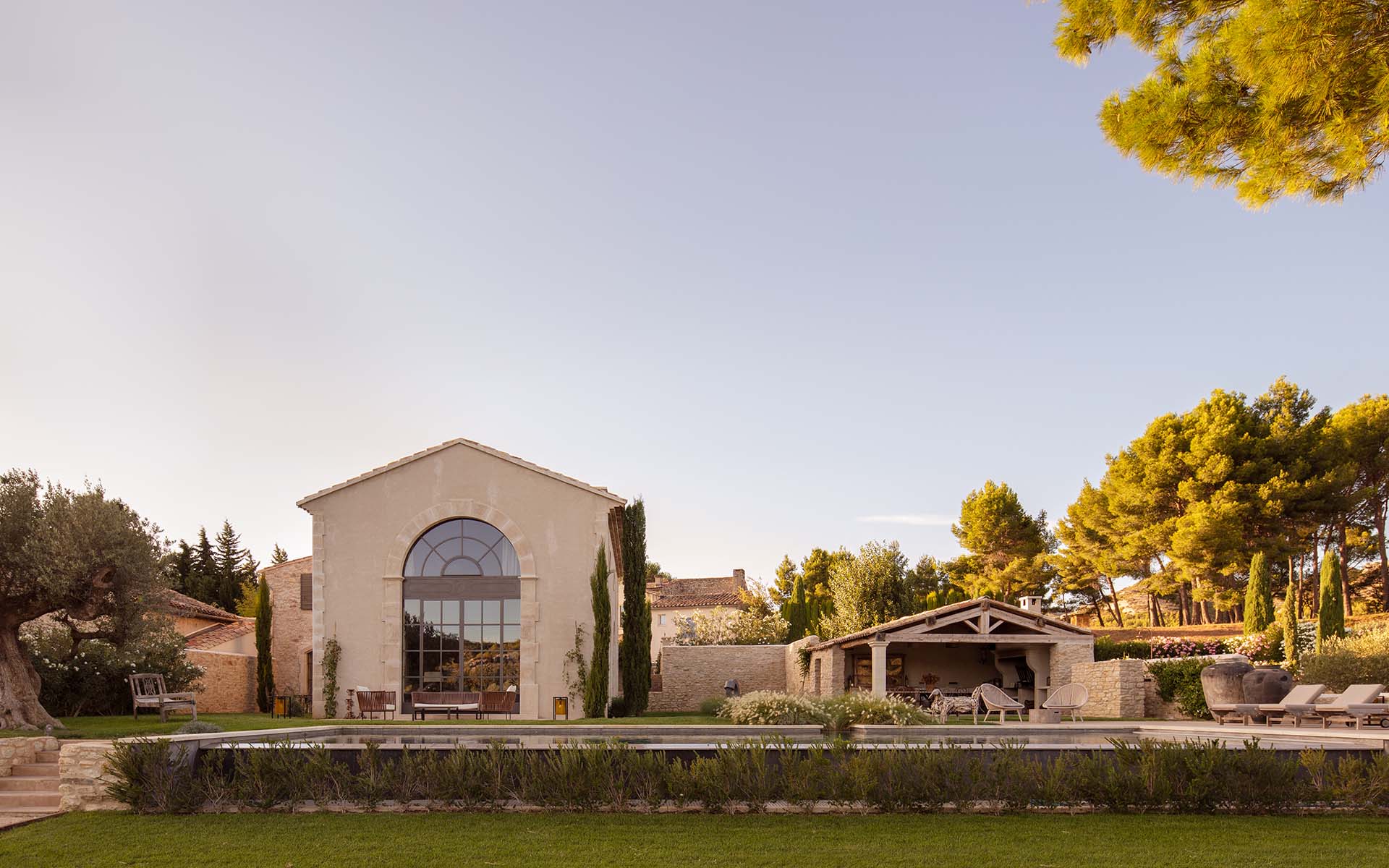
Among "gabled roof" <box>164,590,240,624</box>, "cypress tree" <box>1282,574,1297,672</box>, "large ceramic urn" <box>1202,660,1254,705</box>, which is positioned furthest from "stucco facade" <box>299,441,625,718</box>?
"cypress tree" <box>1282,574,1297,672</box>

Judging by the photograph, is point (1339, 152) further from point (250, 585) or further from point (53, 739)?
point (250, 585)

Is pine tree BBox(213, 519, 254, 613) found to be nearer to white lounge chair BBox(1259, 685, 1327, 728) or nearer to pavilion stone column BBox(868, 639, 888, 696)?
pavilion stone column BBox(868, 639, 888, 696)

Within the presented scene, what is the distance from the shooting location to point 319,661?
831 inches

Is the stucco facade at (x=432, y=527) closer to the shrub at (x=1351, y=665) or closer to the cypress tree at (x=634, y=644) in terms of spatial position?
the cypress tree at (x=634, y=644)

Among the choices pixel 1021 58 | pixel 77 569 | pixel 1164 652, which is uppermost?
pixel 1021 58

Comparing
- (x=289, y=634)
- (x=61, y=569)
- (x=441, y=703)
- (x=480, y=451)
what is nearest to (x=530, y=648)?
(x=441, y=703)

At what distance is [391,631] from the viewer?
21.3m

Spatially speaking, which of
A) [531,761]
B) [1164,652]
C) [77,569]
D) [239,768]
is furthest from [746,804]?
[1164,652]

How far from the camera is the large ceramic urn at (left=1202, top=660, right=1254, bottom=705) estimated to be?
18.4 m

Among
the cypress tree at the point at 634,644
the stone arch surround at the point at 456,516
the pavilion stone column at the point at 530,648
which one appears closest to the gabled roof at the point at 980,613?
the cypress tree at the point at 634,644

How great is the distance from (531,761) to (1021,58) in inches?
489

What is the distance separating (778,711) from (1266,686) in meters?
9.29

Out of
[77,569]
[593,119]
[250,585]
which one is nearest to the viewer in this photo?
[77,569]

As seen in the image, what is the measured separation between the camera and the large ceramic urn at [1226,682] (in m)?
18.4
